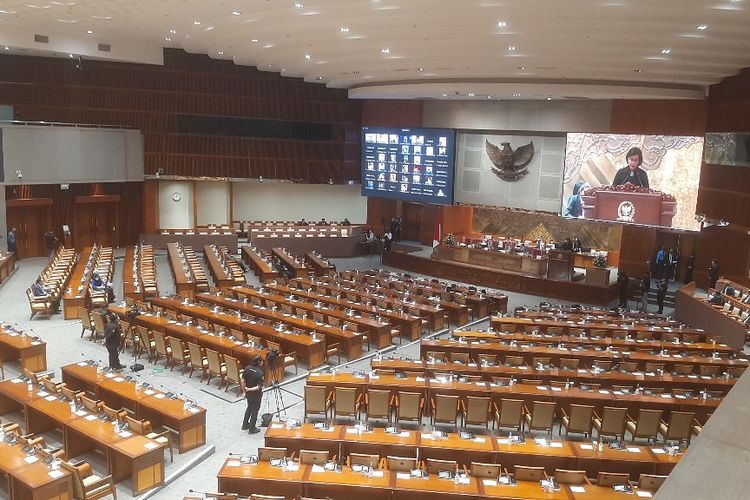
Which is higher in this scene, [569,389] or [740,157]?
[740,157]

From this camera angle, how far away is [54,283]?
17.9 m

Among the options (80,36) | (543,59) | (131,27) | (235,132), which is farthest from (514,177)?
(80,36)

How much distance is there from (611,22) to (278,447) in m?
10.2

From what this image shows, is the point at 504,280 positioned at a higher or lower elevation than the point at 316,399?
higher

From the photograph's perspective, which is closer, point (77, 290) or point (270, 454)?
point (270, 454)

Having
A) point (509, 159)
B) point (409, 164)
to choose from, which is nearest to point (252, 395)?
point (509, 159)

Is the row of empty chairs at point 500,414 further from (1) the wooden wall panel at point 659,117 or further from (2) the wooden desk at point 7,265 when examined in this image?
(1) the wooden wall panel at point 659,117

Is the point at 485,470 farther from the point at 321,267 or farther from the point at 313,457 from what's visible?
the point at 321,267

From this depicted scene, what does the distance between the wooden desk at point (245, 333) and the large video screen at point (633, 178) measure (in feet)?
45.1

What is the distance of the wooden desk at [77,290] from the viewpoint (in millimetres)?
16125

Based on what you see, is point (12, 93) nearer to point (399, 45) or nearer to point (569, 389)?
point (399, 45)

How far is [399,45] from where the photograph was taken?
16.8 metres

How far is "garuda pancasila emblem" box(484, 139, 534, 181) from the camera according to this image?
2447 cm

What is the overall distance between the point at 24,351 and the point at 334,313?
6579mm
